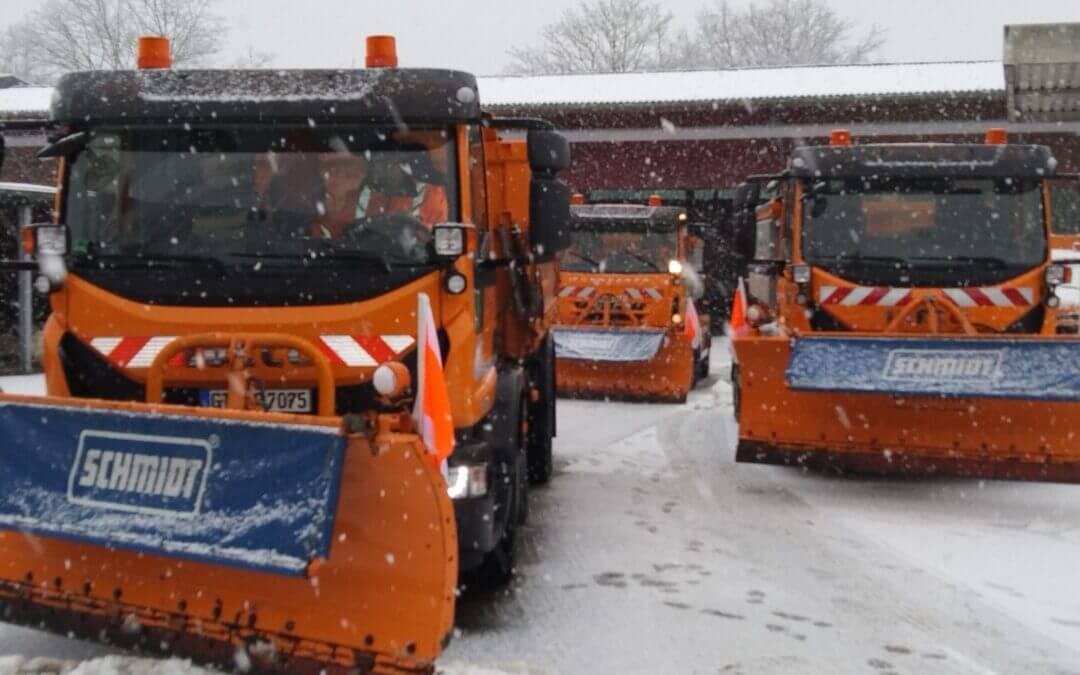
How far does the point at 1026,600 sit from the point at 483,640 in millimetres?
2818

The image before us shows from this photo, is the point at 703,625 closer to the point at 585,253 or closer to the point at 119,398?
the point at 119,398

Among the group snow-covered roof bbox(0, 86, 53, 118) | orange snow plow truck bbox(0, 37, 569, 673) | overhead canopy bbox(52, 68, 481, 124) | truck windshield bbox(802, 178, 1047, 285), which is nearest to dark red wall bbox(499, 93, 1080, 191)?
snow-covered roof bbox(0, 86, 53, 118)

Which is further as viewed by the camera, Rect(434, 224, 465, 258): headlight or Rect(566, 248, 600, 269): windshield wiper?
Rect(566, 248, 600, 269): windshield wiper

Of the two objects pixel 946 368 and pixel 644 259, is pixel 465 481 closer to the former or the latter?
pixel 946 368

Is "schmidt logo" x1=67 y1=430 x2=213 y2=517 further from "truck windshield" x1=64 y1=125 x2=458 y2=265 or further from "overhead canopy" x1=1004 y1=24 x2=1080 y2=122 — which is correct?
"overhead canopy" x1=1004 y1=24 x2=1080 y2=122

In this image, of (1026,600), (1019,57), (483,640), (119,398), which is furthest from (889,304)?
(119,398)

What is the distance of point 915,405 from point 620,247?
7116 mm

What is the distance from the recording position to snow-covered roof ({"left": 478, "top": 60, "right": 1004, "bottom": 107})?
21500mm

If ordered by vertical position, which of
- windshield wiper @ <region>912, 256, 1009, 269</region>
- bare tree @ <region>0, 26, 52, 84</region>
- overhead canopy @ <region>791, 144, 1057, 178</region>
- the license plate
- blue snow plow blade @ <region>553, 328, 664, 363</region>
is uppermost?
bare tree @ <region>0, 26, 52, 84</region>

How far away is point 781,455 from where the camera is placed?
801 cm

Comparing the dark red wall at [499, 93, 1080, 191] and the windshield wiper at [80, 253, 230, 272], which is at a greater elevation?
the dark red wall at [499, 93, 1080, 191]

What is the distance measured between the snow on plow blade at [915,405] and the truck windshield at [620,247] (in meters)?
6.29

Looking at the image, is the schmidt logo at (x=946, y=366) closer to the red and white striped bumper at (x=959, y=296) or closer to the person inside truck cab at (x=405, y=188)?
the red and white striped bumper at (x=959, y=296)

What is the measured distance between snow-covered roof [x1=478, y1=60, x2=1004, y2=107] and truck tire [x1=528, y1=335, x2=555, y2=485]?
45.2 feet
